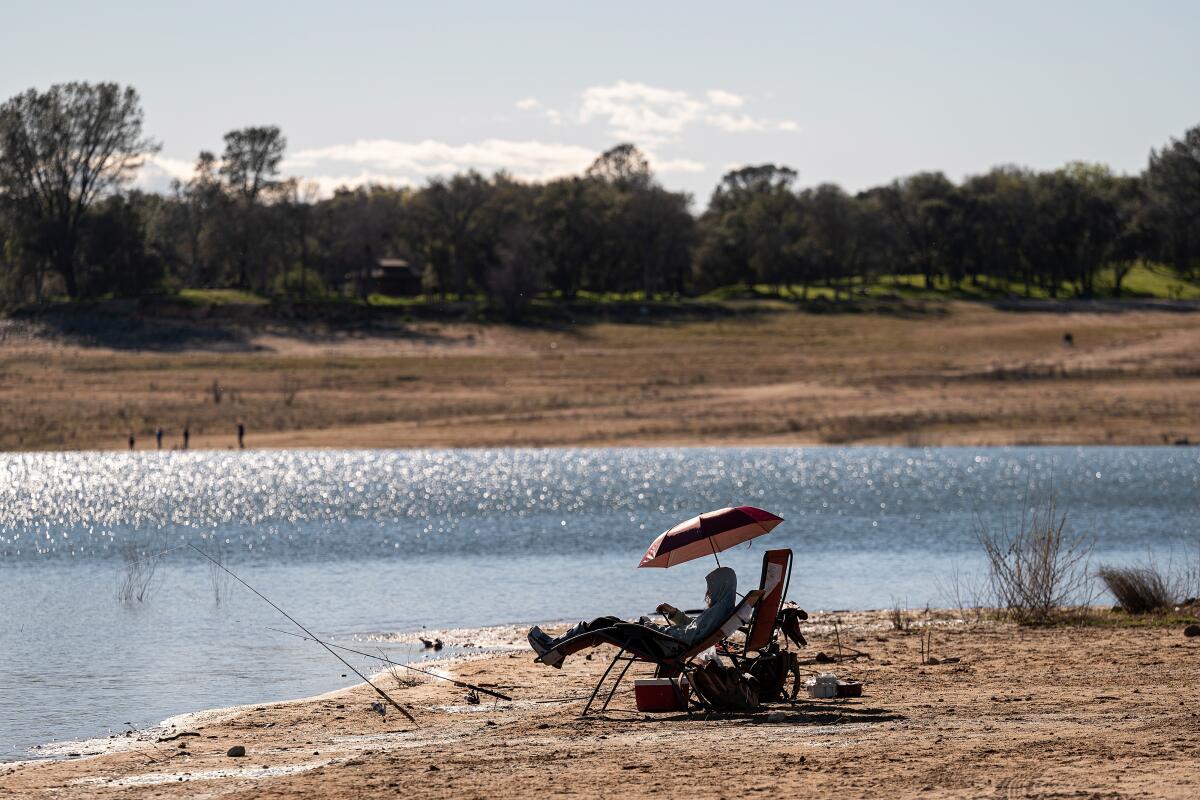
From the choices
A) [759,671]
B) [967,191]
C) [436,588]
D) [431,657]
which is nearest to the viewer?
[759,671]

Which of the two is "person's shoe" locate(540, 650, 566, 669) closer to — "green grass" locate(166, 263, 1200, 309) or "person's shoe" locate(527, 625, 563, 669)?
"person's shoe" locate(527, 625, 563, 669)

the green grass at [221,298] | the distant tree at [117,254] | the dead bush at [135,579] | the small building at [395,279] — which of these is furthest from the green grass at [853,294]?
the dead bush at [135,579]

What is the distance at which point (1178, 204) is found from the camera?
412 feet

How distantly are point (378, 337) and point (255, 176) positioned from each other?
1351 inches

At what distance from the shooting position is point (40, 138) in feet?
351

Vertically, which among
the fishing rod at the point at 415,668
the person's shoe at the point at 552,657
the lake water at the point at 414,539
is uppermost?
the person's shoe at the point at 552,657

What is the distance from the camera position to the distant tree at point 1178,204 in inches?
4906

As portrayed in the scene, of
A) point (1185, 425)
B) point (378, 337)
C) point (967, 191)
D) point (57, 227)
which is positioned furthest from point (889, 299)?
point (57, 227)

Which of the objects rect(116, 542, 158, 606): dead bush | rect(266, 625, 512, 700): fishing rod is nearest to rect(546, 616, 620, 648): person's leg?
rect(266, 625, 512, 700): fishing rod

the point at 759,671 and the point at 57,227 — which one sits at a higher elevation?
the point at 57,227

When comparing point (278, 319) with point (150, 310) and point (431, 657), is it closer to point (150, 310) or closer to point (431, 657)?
point (150, 310)

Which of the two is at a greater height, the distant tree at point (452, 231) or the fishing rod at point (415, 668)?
the distant tree at point (452, 231)

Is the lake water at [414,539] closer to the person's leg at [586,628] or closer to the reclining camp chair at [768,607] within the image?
the person's leg at [586,628]

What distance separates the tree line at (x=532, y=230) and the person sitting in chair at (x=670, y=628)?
91.8 meters
